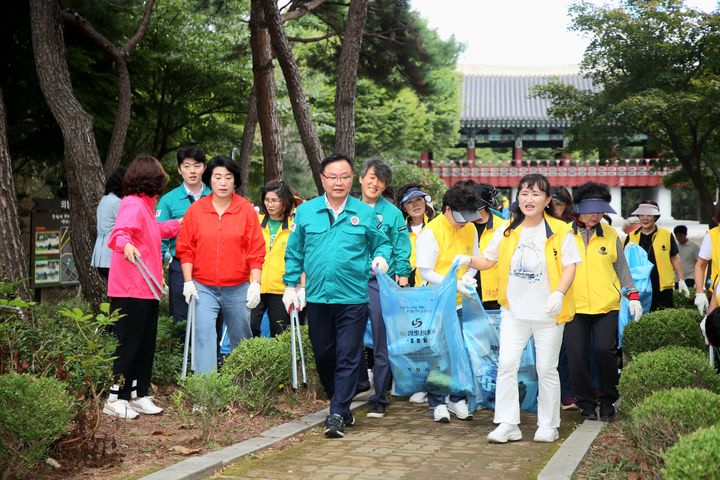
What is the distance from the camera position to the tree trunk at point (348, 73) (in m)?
12.8

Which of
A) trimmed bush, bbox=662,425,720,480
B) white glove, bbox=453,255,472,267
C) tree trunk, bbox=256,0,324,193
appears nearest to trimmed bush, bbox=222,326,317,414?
white glove, bbox=453,255,472,267

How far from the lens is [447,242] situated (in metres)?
7.09

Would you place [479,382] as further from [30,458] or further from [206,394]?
[30,458]

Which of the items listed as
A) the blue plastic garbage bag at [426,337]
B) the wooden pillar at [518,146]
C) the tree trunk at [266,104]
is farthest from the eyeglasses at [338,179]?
the wooden pillar at [518,146]

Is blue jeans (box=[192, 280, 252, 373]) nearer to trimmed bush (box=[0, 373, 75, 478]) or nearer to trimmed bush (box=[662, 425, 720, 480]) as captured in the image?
trimmed bush (box=[0, 373, 75, 478])

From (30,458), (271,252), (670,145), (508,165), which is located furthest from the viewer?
(508,165)

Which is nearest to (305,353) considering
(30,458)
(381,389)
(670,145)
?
(381,389)

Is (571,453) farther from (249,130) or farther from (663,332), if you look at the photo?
(249,130)

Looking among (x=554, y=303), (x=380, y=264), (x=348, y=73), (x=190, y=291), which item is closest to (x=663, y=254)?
(x=348, y=73)

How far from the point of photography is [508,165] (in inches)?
2026

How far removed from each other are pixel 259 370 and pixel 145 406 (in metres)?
0.87

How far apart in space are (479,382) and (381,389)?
814 millimetres

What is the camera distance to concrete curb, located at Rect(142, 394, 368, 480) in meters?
4.96

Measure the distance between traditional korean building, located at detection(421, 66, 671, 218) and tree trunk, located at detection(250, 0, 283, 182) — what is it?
111ft
